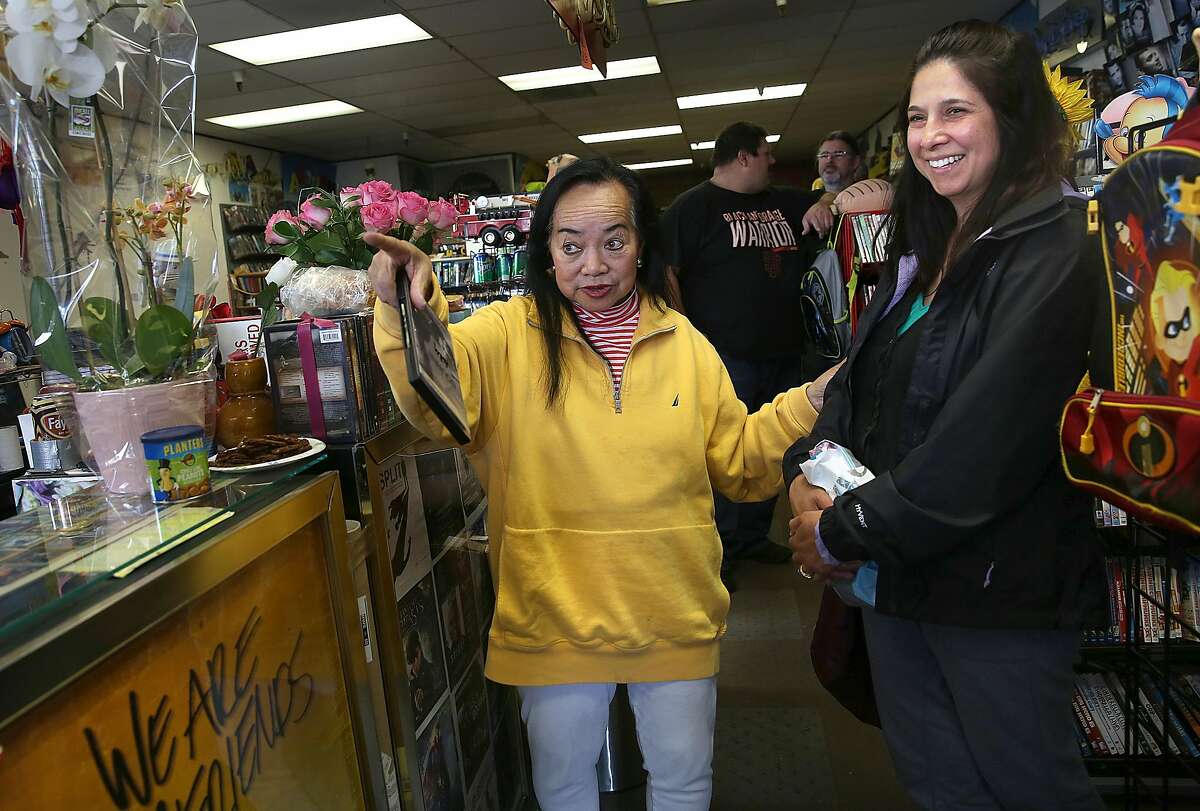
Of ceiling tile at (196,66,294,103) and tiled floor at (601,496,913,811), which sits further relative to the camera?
ceiling tile at (196,66,294,103)

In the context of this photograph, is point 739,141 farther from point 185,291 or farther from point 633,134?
point 633,134

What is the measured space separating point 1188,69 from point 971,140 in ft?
4.94

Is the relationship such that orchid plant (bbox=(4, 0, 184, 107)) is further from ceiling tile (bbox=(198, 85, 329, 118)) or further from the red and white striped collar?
ceiling tile (bbox=(198, 85, 329, 118))

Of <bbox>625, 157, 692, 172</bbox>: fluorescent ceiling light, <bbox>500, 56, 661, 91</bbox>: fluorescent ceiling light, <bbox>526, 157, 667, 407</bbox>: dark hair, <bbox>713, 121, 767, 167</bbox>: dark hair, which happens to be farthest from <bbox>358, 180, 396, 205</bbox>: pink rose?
<bbox>625, 157, 692, 172</bbox>: fluorescent ceiling light

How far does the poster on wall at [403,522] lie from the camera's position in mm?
1486

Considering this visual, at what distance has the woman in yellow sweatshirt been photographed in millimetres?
1497

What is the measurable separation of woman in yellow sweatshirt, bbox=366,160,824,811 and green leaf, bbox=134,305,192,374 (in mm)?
481

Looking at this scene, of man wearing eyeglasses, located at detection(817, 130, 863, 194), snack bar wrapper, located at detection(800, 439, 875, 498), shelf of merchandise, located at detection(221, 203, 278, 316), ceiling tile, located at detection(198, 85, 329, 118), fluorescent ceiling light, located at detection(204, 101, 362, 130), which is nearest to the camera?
snack bar wrapper, located at detection(800, 439, 875, 498)

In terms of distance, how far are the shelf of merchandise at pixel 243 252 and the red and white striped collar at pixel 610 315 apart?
299 inches

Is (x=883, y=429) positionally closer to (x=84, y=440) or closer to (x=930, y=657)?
(x=930, y=657)

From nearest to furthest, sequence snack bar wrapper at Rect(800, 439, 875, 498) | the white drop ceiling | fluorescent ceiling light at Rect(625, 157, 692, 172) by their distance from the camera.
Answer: snack bar wrapper at Rect(800, 439, 875, 498) < the white drop ceiling < fluorescent ceiling light at Rect(625, 157, 692, 172)

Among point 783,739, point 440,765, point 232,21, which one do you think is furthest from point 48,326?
point 232,21

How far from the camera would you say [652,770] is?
158 cm

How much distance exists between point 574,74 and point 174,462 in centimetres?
694
